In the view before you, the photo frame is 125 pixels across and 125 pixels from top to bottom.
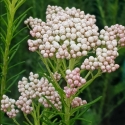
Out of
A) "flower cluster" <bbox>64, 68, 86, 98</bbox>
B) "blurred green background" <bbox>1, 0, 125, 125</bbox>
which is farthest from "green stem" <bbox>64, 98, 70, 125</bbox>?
"blurred green background" <bbox>1, 0, 125, 125</bbox>

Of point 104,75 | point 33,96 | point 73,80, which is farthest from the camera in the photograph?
point 104,75

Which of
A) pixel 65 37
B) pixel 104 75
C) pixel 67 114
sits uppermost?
pixel 104 75

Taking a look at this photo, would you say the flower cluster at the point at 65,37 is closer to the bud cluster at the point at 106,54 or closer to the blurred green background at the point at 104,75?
the bud cluster at the point at 106,54

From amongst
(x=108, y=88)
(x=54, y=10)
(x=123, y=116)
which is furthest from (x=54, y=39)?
(x=123, y=116)

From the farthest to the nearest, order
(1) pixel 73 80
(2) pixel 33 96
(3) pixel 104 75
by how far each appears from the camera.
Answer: (3) pixel 104 75 < (2) pixel 33 96 < (1) pixel 73 80

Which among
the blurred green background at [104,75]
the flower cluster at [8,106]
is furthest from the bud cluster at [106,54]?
the blurred green background at [104,75]

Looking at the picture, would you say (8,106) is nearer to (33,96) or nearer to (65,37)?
(33,96)

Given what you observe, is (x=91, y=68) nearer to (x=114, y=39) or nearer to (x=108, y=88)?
(x=114, y=39)

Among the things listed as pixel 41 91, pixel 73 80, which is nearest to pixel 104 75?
pixel 41 91
